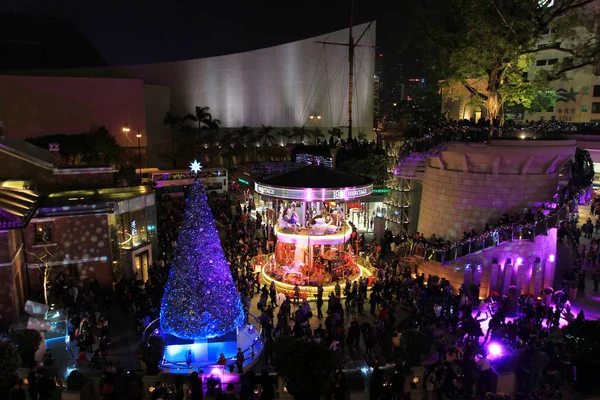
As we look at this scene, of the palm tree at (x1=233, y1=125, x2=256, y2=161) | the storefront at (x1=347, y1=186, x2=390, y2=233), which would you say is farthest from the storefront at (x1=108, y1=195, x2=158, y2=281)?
the palm tree at (x1=233, y1=125, x2=256, y2=161)

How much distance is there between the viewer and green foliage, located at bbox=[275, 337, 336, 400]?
25.9 ft

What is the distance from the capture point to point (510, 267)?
665 inches

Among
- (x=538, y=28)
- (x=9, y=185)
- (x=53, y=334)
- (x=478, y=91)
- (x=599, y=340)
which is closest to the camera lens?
(x=599, y=340)

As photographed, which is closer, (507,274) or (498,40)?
(507,274)

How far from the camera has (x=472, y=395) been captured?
9.67 meters

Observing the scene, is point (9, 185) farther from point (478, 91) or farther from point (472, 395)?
point (478, 91)

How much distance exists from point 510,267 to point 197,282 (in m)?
12.2

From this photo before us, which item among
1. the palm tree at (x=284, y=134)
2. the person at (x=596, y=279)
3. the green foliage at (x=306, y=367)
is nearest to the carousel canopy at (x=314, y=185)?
the green foliage at (x=306, y=367)

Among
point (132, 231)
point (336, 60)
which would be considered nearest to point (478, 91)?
point (132, 231)

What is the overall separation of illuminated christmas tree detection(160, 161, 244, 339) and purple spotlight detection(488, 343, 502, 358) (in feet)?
21.0

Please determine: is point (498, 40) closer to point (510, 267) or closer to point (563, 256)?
point (510, 267)

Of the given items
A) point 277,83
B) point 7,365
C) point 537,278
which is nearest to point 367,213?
point 537,278

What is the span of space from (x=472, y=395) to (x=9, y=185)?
53.2 feet

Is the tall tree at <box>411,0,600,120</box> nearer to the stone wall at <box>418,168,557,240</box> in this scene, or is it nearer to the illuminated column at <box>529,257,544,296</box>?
the stone wall at <box>418,168,557,240</box>
